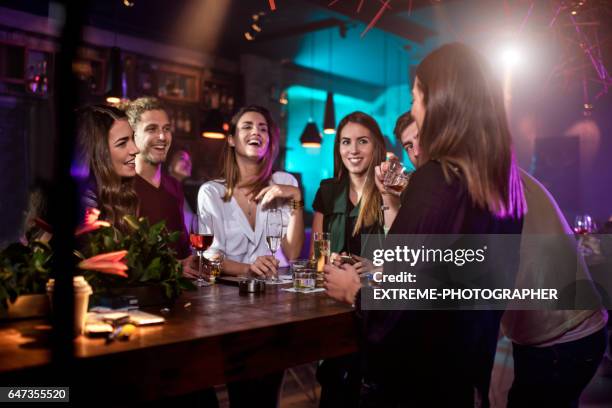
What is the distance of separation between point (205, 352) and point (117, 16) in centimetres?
627

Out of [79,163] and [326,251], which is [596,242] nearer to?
[326,251]

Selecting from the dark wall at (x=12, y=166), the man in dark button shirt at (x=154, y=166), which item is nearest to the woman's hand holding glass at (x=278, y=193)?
the man in dark button shirt at (x=154, y=166)

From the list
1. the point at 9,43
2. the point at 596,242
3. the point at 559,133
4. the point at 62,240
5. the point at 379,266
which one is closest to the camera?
the point at 62,240

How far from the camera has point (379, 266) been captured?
204 centimetres

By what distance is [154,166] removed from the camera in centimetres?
285

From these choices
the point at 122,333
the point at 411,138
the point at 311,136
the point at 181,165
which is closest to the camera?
the point at 122,333

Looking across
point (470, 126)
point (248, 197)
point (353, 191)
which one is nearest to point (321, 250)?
point (353, 191)

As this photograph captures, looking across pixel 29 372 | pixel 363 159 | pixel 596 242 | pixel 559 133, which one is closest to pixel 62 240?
pixel 29 372

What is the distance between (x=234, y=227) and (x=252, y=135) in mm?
470

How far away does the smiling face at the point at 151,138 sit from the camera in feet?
9.16

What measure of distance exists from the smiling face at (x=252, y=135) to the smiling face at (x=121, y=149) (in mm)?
586

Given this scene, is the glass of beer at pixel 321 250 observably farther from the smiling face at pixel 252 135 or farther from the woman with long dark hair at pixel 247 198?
the smiling face at pixel 252 135

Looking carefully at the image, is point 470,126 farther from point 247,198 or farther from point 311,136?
point 311,136

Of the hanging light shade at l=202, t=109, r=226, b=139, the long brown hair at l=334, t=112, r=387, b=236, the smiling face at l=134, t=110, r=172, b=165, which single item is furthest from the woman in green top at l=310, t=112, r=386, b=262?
the hanging light shade at l=202, t=109, r=226, b=139
